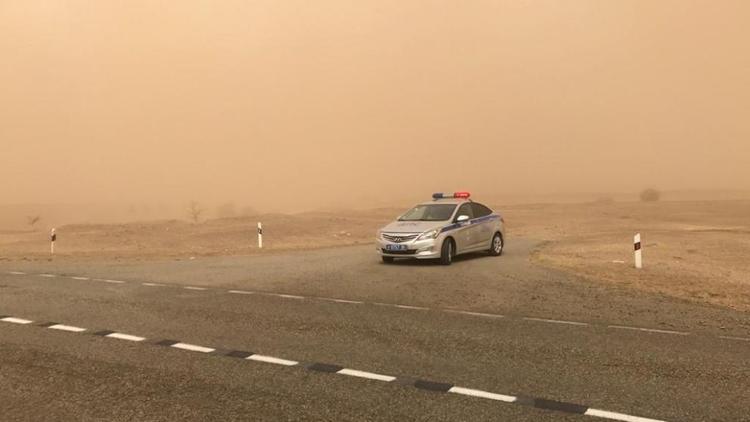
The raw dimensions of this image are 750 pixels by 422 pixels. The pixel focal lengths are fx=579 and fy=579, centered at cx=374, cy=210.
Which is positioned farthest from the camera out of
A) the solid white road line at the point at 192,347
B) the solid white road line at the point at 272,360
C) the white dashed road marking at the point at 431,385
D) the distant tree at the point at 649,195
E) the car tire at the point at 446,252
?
the distant tree at the point at 649,195

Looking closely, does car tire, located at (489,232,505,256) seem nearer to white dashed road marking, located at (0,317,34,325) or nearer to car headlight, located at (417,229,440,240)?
car headlight, located at (417,229,440,240)

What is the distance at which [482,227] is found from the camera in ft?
54.8

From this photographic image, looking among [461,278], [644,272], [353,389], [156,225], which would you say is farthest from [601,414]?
[156,225]

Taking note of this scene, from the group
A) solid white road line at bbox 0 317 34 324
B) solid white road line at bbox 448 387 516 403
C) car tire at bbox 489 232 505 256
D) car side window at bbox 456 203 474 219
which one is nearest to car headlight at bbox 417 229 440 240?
car side window at bbox 456 203 474 219

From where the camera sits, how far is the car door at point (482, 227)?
16453 mm

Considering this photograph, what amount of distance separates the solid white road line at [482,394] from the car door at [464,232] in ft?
33.8

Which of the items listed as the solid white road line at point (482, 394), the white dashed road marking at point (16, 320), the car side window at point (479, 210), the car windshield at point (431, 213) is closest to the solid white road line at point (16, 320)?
the white dashed road marking at point (16, 320)

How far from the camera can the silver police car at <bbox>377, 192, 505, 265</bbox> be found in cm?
1472

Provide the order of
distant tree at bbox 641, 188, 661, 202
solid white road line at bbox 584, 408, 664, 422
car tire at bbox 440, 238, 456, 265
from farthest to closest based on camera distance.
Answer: distant tree at bbox 641, 188, 661, 202
car tire at bbox 440, 238, 456, 265
solid white road line at bbox 584, 408, 664, 422

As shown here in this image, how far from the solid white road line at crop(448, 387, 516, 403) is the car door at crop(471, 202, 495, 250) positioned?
1126cm

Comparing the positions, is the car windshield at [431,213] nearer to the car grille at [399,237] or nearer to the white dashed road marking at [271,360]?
the car grille at [399,237]

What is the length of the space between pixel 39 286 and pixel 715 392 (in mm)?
12122

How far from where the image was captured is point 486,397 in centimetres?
498

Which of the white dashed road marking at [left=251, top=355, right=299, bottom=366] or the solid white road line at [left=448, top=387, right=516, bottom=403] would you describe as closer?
the solid white road line at [left=448, top=387, right=516, bottom=403]
